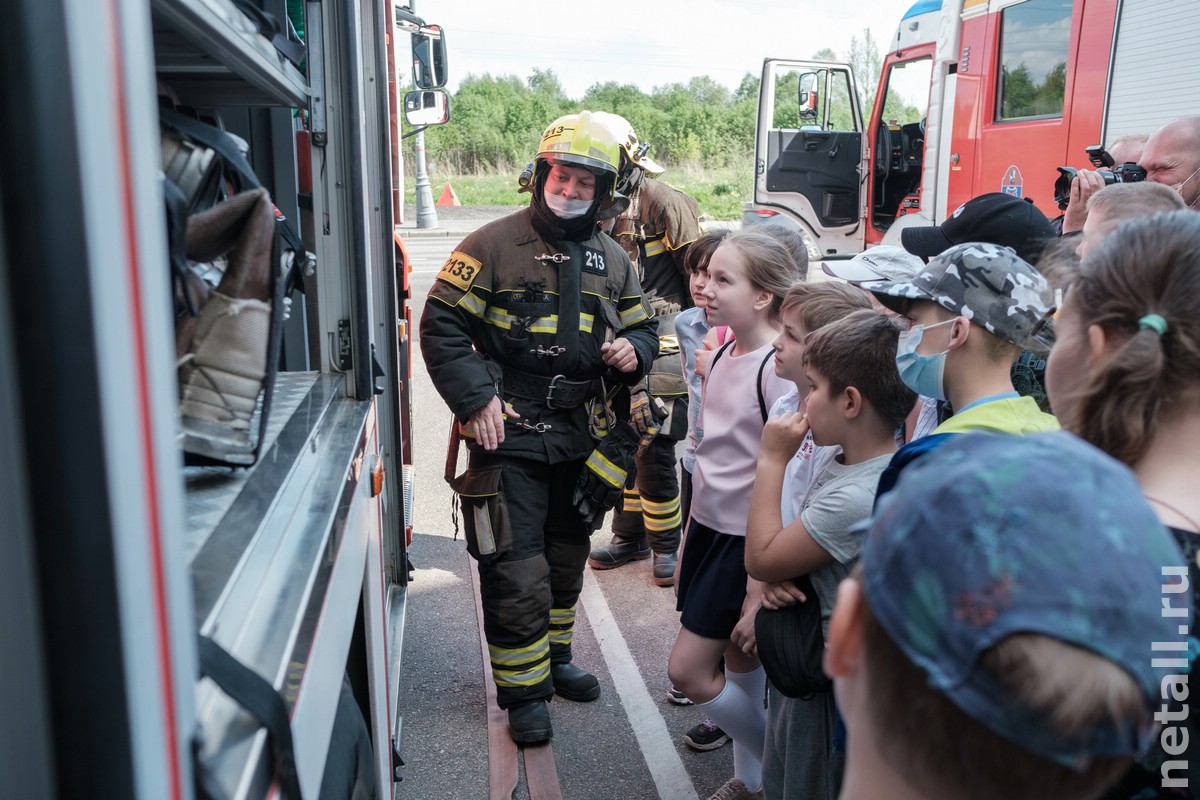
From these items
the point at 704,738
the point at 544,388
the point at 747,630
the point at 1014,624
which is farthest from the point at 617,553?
the point at 1014,624

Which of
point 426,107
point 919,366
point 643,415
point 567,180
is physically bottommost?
point 643,415

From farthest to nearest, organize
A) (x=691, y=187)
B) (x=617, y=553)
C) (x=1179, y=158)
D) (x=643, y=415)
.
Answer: (x=691, y=187), (x=617, y=553), (x=1179, y=158), (x=643, y=415)

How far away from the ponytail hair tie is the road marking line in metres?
2.13

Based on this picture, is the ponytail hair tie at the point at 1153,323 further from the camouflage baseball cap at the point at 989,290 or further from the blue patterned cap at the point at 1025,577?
the camouflage baseball cap at the point at 989,290

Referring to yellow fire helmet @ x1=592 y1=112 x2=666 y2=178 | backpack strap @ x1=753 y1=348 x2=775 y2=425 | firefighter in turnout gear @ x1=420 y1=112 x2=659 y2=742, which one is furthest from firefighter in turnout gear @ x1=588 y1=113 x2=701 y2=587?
backpack strap @ x1=753 y1=348 x2=775 y2=425

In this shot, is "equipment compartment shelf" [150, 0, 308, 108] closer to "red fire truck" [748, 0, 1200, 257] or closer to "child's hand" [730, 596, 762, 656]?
"child's hand" [730, 596, 762, 656]

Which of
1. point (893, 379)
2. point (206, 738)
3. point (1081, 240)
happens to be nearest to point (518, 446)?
point (893, 379)

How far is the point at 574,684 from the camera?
351 centimetres

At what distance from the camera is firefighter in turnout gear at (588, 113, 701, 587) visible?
4.49 metres

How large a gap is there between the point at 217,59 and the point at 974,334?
4.72 feet

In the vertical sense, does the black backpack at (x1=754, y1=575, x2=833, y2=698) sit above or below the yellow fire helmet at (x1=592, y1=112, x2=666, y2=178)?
below

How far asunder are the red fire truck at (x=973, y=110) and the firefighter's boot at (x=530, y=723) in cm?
489

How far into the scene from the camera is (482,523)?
3115 mm

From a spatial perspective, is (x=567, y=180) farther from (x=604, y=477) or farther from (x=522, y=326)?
(x=604, y=477)
